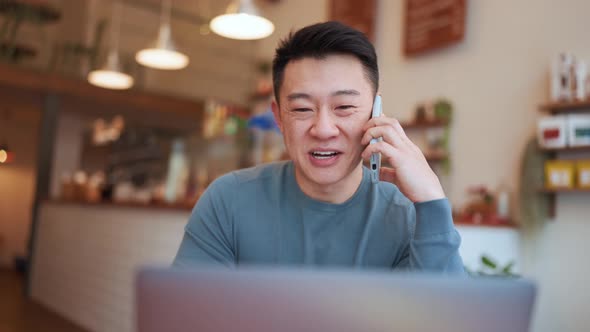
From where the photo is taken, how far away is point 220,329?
1.72 ft

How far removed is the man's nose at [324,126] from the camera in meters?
1.14

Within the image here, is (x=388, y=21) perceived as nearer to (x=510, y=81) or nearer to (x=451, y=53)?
(x=451, y=53)

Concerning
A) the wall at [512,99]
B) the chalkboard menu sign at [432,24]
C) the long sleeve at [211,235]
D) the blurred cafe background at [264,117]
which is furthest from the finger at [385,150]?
the chalkboard menu sign at [432,24]

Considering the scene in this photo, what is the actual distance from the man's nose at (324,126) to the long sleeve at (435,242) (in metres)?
0.25

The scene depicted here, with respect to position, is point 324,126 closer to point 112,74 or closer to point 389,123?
point 389,123

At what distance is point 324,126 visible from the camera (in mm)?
1141

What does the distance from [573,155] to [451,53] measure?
1.40m

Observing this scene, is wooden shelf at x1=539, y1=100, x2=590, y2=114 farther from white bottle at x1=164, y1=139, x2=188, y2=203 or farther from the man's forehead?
white bottle at x1=164, y1=139, x2=188, y2=203

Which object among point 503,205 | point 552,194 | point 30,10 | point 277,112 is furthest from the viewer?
point 30,10

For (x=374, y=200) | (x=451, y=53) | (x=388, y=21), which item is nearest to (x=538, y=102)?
(x=451, y=53)

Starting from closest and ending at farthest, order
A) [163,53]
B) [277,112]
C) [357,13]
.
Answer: [277,112] → [163,53] → [357,13]

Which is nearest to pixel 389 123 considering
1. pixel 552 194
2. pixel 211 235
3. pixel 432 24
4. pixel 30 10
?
pixel 211 235

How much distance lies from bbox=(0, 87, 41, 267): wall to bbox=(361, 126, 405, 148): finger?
9.17 metres

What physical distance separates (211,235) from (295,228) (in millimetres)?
190
